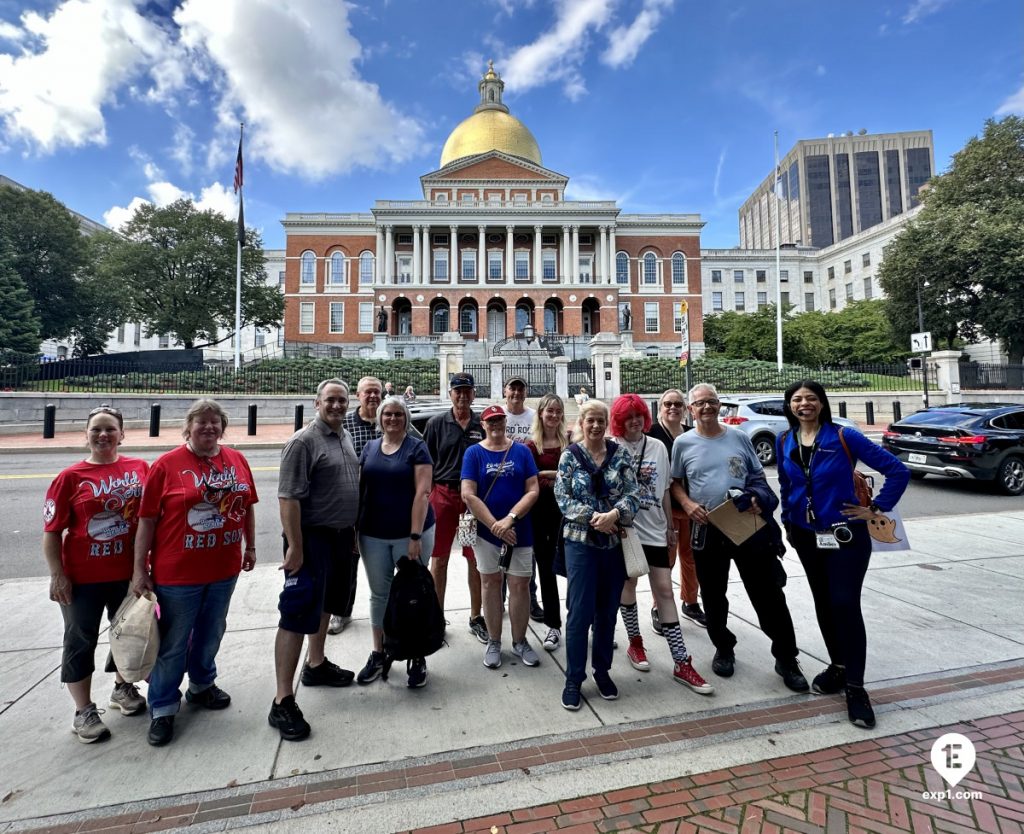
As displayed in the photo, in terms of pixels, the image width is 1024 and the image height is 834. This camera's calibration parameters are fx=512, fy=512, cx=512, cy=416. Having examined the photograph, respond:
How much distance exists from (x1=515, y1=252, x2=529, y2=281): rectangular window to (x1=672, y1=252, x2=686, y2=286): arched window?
15711mm

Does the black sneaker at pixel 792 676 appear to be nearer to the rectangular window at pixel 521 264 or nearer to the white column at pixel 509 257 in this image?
the white column at pixel 509 257

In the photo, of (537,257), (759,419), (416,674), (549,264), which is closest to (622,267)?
(549,264)

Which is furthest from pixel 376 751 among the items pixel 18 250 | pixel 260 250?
pixel 260 250

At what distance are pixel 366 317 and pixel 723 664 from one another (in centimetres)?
5433

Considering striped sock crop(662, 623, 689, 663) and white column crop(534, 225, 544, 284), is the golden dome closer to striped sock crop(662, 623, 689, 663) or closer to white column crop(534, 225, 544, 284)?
white column crop(534, 225, 544, 284)

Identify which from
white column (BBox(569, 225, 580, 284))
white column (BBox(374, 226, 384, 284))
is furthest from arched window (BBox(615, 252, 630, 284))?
white column (BBox(374, 226, 384, 284))

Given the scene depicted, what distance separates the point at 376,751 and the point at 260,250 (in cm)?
5224

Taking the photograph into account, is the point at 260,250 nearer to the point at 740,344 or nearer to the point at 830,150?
the point at 740,344

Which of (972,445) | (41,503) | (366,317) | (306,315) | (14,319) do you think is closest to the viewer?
(41,503)

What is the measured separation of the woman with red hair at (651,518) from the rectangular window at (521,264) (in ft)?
167

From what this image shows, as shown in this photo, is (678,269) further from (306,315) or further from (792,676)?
(792,676)

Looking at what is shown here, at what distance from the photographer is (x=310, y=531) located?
10.3ft

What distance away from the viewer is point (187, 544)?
9.45ft

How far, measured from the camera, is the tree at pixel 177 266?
4075cm
